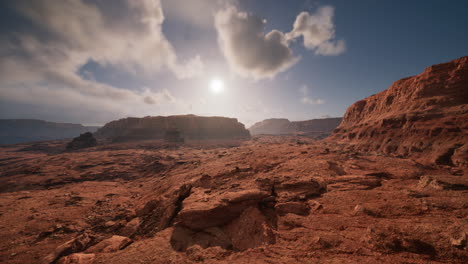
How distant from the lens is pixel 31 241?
8.73 m

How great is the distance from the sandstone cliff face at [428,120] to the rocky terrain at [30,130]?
264 meters

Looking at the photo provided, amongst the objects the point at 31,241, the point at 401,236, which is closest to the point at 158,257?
the point at 401,236

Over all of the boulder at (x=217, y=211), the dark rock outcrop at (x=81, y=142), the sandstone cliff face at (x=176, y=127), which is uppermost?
the sandstone cliff face at (x=176, y=127)

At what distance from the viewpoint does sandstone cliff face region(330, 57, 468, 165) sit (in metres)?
22.1

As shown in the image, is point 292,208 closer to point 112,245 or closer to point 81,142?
point 112,245

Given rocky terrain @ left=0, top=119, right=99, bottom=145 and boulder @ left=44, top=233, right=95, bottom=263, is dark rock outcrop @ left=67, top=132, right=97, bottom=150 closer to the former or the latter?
boulder @ left=44, top=233, right=95, bottom=263

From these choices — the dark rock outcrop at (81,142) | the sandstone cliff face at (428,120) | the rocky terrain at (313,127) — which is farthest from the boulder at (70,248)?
the rocky terrain at (313,127)

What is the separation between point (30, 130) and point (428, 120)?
956 ft

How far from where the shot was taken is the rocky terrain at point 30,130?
151 metres

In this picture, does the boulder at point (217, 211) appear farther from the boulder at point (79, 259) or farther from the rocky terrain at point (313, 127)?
the rocky terrain at point (313, 127)

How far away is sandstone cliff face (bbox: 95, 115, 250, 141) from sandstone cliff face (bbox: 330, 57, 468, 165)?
2707 inches

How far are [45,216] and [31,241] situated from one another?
348 centimetres

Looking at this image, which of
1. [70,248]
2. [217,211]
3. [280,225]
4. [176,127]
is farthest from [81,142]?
[280,225]

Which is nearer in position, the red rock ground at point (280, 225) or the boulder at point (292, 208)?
the red rock ground at point (280, 225)
